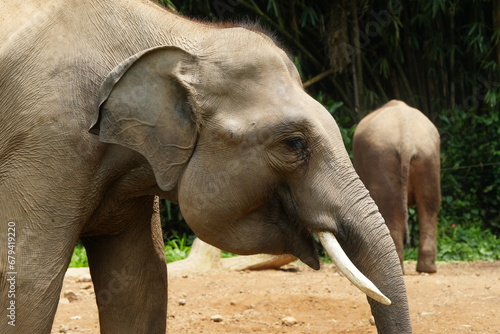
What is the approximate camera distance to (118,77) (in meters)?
3.48

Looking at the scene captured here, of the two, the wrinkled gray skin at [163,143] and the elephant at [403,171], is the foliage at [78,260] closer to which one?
the elephant at [403,171]

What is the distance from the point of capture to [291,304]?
6.68m

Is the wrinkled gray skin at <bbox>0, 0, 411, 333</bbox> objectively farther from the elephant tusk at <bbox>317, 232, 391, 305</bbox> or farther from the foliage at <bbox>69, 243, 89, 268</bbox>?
the foliage at <bbox>69, 243, 89, 268</bbox>

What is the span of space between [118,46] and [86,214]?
68 cm

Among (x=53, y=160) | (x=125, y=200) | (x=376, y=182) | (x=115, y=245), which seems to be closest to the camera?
(x=53, y=160)

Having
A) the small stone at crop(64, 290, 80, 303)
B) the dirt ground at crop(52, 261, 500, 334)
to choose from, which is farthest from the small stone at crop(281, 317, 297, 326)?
the small stone at crop(64, 290, 80, 303)

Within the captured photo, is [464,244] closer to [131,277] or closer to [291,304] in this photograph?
[291,304]

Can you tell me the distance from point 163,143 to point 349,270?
88cm

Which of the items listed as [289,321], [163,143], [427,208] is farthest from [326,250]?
[427,208]

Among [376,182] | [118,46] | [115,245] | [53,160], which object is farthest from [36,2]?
[376,182]

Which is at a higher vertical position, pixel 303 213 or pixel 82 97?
pixel 82 97

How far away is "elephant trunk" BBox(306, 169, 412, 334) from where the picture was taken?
10.9ft

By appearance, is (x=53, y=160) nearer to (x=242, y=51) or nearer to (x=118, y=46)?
(x=118, y=46)

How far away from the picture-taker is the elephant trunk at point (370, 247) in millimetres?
3312
